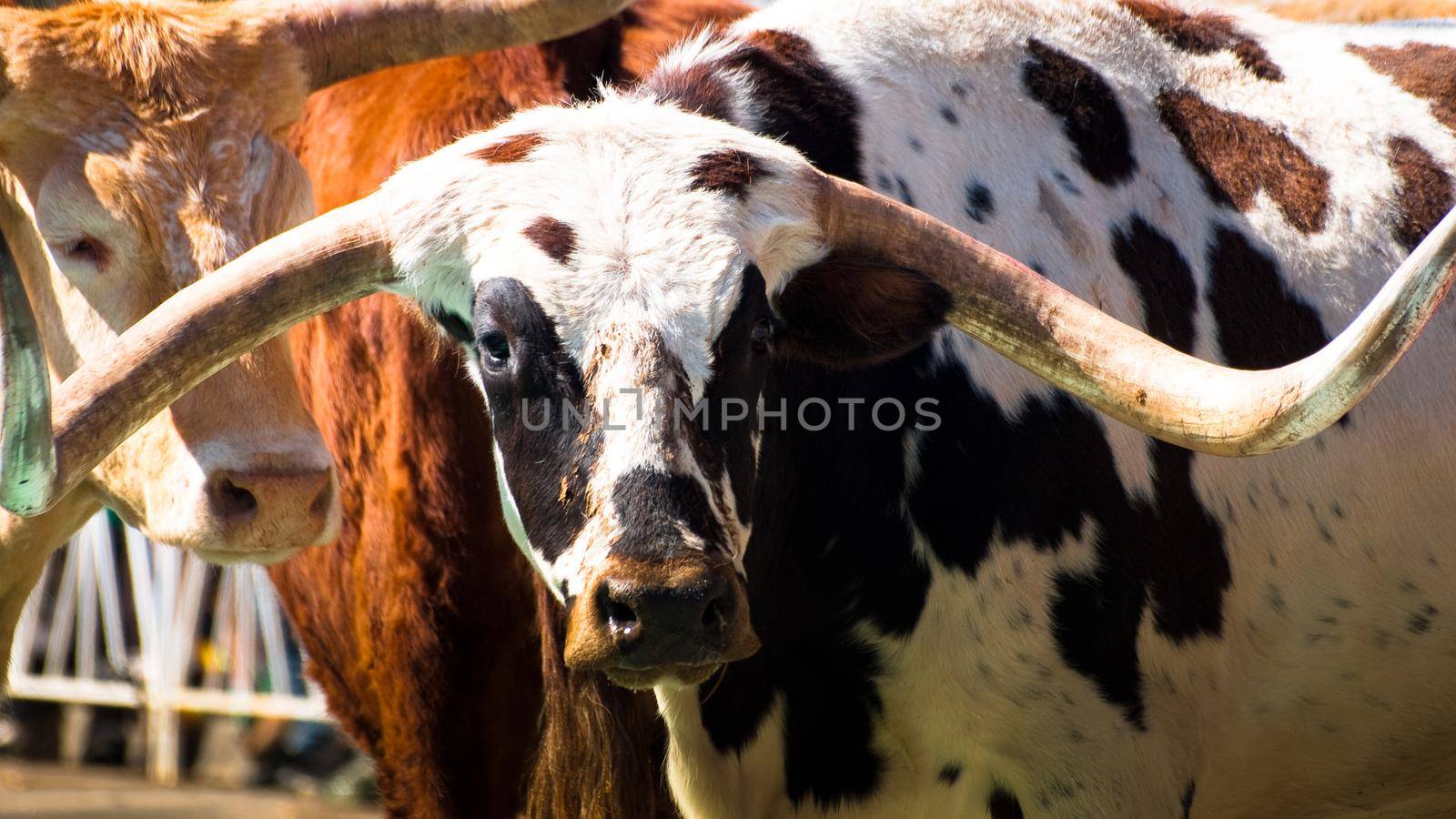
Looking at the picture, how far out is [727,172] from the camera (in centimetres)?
274

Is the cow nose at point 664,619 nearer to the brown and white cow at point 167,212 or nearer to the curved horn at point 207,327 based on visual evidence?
the curved horn at point 207,327

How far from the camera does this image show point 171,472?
10.5 feet

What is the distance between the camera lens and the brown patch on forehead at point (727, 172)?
271 centimetres

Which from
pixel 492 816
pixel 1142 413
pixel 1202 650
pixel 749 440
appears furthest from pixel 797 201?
pixel 492 816

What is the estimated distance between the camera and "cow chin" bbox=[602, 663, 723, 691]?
7.93 ft

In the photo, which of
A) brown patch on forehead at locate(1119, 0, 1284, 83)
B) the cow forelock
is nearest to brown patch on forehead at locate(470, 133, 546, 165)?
the cow forelock

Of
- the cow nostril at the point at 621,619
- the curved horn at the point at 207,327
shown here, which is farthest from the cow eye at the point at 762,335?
the curved horn at the point at 207,327

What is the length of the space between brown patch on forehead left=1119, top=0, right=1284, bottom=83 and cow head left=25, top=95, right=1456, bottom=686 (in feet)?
4.09

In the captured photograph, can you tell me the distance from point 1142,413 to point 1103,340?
6.1 inches

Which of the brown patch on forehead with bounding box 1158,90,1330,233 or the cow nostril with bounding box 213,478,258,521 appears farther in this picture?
the brown patch on forehead with bounding box 1158,90,1330,233

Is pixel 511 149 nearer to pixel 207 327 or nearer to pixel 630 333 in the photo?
pixel 630 333

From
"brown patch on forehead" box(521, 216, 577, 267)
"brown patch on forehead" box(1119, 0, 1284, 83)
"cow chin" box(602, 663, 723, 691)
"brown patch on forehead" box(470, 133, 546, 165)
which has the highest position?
"brown patch on forehead" box(470, 133, 546, 165)

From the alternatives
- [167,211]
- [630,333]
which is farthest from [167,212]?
[630,333]

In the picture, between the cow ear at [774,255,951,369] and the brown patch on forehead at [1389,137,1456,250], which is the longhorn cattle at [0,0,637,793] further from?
the brown patch on forehead at [1389,137,1456,250]
